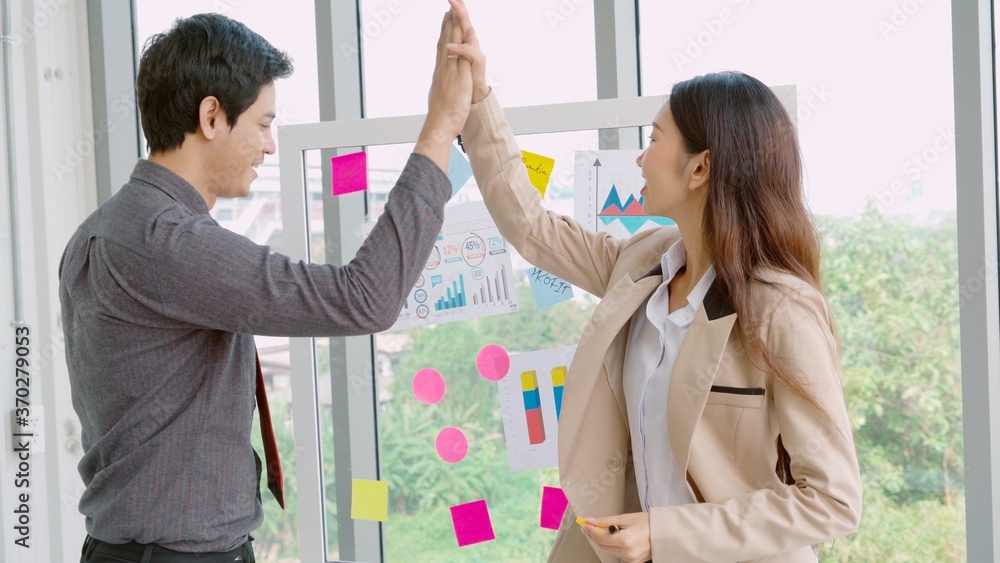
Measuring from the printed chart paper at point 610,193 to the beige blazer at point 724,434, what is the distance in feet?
1.44

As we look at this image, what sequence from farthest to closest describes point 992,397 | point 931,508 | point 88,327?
point 931,508 → point 992,397 → point 88,327

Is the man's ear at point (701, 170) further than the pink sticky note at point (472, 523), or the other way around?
the pink sticky note at point (472, 523)

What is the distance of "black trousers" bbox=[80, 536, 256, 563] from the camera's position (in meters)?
1.16

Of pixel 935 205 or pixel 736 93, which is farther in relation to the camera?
pixel 935 205

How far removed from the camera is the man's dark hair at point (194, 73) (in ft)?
3.92

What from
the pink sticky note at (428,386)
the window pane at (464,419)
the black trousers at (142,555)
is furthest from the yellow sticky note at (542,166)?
the black trousers at (142,555)

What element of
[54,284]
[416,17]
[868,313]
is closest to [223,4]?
[416,17]

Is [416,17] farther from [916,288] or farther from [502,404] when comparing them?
[916,288]

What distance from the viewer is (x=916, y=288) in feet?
6.72

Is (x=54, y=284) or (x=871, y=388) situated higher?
(x=54, y=284)

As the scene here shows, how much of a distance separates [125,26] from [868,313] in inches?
103

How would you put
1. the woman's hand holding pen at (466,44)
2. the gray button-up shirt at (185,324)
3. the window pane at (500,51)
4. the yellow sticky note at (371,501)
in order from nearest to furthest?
the gray button-up shirt at (185,324)
the woman's hand holding pen at (466,44)
the yellow sticky note at (371,501)
the window pane at (500,51)

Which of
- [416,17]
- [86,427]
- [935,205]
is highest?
[416,17]

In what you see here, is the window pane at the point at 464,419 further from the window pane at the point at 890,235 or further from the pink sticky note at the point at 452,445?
the window pane at the point at 890,235
